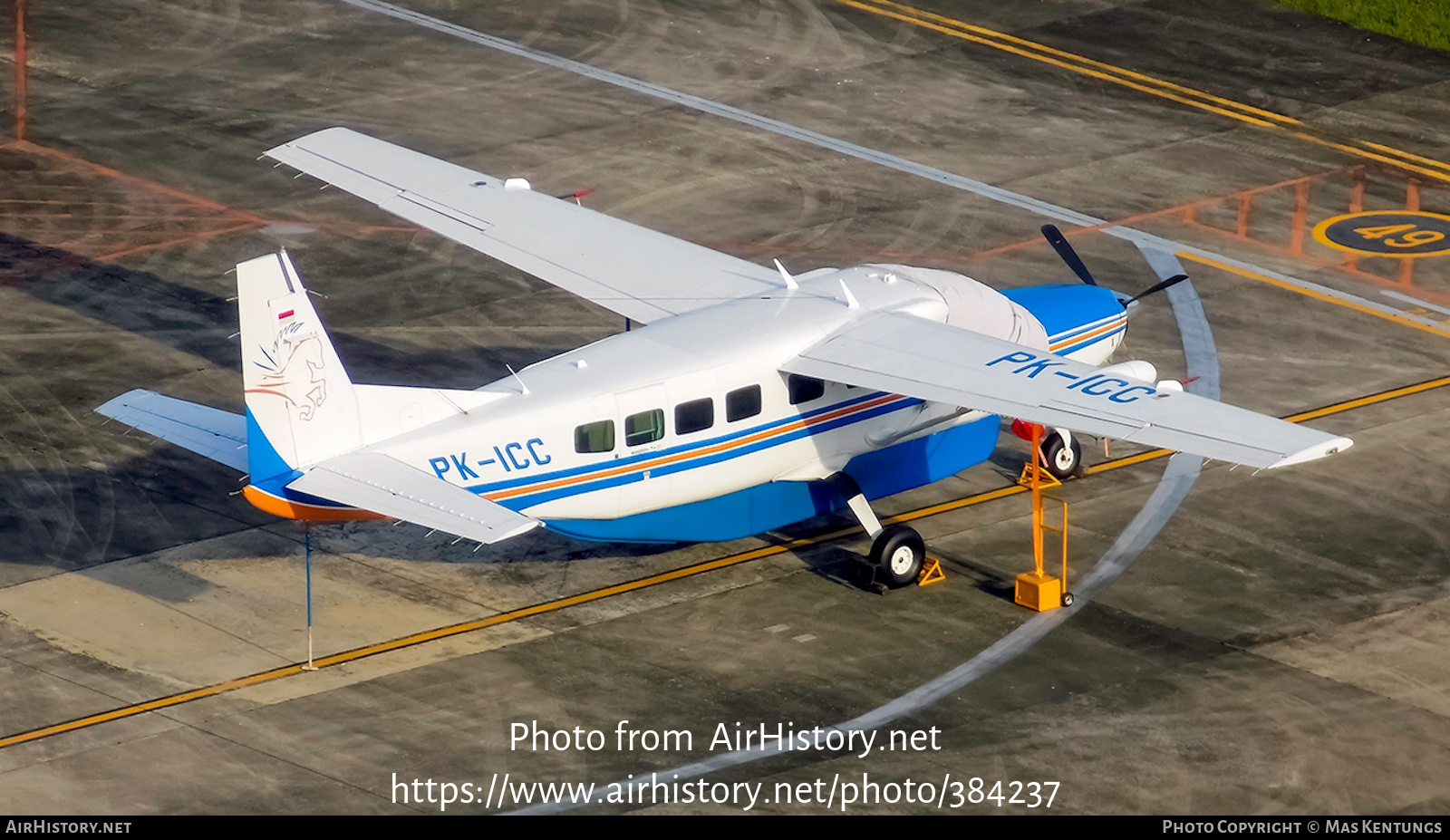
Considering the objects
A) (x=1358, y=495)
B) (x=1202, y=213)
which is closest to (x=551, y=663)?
(x=1358, y=495)

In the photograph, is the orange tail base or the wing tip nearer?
the wing tip

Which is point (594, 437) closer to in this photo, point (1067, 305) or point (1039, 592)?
point (1039, 592)

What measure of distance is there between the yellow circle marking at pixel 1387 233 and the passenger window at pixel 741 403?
1652 centimetres

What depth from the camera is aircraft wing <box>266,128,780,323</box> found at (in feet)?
89.0

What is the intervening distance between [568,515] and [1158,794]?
744cm

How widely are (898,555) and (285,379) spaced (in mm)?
7886

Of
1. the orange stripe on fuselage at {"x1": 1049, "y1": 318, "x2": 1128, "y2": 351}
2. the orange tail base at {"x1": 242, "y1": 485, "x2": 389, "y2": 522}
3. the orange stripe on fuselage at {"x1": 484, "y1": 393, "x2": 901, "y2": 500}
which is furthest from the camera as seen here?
the orange stripe on fuselage at {"x1": 1049, "y1": 318, "x2": 1128, "y2": 351}

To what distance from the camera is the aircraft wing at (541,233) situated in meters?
27.1

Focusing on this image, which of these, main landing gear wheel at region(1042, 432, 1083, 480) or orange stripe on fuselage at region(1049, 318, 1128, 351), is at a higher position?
orange stripe on fuselage at region(1049, 318, 1128, 351)

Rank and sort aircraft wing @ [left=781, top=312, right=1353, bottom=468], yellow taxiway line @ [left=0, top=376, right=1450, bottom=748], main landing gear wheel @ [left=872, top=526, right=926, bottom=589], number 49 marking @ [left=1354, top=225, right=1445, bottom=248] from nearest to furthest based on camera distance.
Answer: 1. aircraft wing @ [left=781, top=312, right=1353, bottom=468]
2. yellow taxiway line @ [left=0, top=376, right=1450, bottom=748]
3. main landing gear wheel @ [left=872, top=526, right=926, bottom=589]
4. number 49 marking @ [left=1354, top=225, right=1445, bottom=248]

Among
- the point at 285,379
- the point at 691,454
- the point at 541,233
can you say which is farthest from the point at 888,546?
the point at 285,379

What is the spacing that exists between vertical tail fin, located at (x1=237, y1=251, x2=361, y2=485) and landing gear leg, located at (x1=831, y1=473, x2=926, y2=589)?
6633 millimetres

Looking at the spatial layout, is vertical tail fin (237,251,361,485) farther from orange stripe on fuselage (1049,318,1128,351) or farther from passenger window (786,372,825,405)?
orange stripe on fuselage (1049,318,1128,351)

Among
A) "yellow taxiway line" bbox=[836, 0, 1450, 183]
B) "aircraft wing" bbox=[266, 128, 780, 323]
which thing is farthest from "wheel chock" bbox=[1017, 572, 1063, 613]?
"yellow taxiway line" bbox=[836, 0, 1450, 183]
